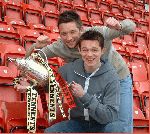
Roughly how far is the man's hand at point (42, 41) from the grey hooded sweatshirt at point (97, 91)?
15cm

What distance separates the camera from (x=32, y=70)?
1548 mm

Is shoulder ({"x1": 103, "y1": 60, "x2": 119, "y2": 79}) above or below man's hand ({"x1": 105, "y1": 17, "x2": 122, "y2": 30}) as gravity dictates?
below

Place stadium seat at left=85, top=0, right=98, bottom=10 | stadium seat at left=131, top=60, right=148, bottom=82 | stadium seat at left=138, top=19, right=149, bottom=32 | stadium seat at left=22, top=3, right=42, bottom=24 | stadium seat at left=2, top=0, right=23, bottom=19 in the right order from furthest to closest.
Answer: stadium seat at left=85, top=0, right=98, bottom=10
stadium seat at left=138, top=19, right=149, bottom=32
stadium seat at left=22, top=3, right=42, bottom=24
stadium seat at left=2, top=0, right=23, bottom=19
stadium seat at left=131, top=60, right=148, bottom=82

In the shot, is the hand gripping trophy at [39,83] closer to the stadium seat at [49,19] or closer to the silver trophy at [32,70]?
the silver trophy at [32,70]

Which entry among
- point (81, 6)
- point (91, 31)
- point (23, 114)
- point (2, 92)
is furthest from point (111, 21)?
point (81, 6)

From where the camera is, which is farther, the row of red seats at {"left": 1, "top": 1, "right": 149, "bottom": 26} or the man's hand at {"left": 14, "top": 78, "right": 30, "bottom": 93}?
the row of red seats at {"left": 1, "top": 1, "right": 149, "bottom": 26}

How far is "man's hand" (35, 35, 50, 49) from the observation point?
1.73 metres

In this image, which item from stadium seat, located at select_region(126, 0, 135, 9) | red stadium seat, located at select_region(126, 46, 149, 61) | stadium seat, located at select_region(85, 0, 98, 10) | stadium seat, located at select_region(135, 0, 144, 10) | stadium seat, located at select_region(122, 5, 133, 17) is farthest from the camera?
stadium seat, located at select_region(135, 0, 144, 10)

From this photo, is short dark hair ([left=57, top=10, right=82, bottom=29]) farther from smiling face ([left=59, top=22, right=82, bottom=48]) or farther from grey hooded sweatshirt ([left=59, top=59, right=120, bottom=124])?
grey hooded sweatshirt ([left=59, top=59, right=120, bottom=124])

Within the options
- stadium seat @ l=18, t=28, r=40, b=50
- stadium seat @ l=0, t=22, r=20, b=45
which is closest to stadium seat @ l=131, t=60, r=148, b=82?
stadium seat @ l=18, t=28, r=40, b=50

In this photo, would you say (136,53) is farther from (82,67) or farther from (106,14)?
(82,67)

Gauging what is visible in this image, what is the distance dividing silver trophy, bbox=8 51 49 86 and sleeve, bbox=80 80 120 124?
190mm

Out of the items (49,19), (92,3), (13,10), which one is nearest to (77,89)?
(13,10)

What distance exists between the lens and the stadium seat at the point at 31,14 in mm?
5141
